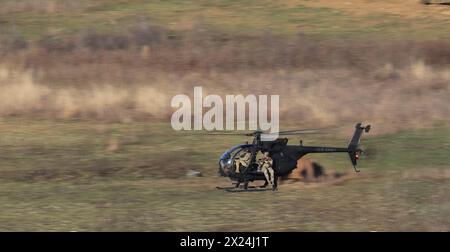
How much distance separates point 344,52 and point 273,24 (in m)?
5.46

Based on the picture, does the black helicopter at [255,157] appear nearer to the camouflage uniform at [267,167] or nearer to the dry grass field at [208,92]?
the camouflage uniform at [267,167]

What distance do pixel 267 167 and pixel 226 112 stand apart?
11.1 meters

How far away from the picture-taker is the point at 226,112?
27.1 meters

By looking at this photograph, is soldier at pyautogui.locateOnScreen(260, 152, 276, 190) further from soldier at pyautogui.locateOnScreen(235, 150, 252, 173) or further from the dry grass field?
the dry grass field

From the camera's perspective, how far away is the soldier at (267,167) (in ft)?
52.0

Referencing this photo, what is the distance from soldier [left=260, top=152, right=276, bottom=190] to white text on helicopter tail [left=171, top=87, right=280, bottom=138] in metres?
8.03

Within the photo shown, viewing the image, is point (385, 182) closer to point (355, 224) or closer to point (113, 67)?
point (355, 224)

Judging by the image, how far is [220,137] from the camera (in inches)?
923

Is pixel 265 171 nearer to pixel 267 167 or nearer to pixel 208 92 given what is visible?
pixel 267 167

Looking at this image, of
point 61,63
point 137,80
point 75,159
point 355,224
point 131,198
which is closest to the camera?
point 355,224

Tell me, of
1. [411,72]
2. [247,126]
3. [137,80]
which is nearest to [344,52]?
[411,72]

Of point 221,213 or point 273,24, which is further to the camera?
point 273,24

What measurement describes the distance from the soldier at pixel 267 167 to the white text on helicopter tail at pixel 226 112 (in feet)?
26.3

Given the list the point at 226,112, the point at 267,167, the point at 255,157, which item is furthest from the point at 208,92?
the point at 255,157
